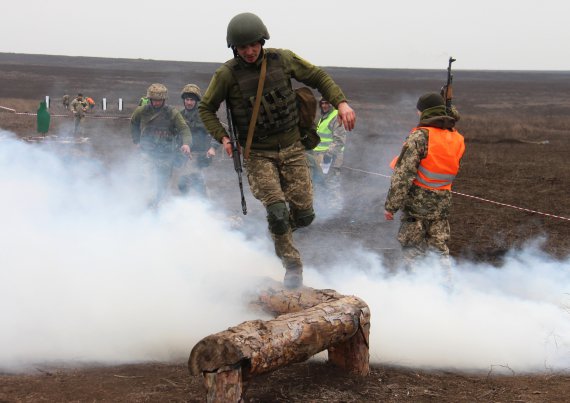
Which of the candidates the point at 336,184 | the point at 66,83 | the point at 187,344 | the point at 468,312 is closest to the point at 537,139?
the point at 336,184

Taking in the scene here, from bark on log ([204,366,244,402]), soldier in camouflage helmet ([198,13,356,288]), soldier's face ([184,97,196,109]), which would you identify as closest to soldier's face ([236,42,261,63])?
soldier in camouflage helmet ([198,13,356,288])

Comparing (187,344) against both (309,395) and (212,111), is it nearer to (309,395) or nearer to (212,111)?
(309,395)

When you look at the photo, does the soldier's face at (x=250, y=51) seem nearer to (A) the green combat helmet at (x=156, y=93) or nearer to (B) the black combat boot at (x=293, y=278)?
(B) the black combat boot at (x=293, y=278)

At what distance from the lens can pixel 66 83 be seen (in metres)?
60.2

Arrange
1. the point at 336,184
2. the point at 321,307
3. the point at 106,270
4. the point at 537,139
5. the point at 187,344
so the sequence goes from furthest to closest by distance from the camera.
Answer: the point at 537,139 < the point at 336,184 < the point at 106,270 < the point at 187,344 < the point at 321,307

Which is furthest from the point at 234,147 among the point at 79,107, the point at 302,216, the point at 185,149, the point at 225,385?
the point at 79,107

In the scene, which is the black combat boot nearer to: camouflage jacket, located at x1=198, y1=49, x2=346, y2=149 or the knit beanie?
camouflage jacket, located at x1=198, y1=49, x2=346, y2=149

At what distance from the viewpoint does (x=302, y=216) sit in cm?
565

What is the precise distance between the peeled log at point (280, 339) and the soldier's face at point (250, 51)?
6.44 ft

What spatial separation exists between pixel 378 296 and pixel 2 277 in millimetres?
3087

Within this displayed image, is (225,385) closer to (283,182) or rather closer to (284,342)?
(284,342)

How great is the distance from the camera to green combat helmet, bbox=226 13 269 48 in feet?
16.7

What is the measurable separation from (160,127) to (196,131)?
A: 0.71 m

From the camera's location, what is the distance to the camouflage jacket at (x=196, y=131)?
32.4 feet
